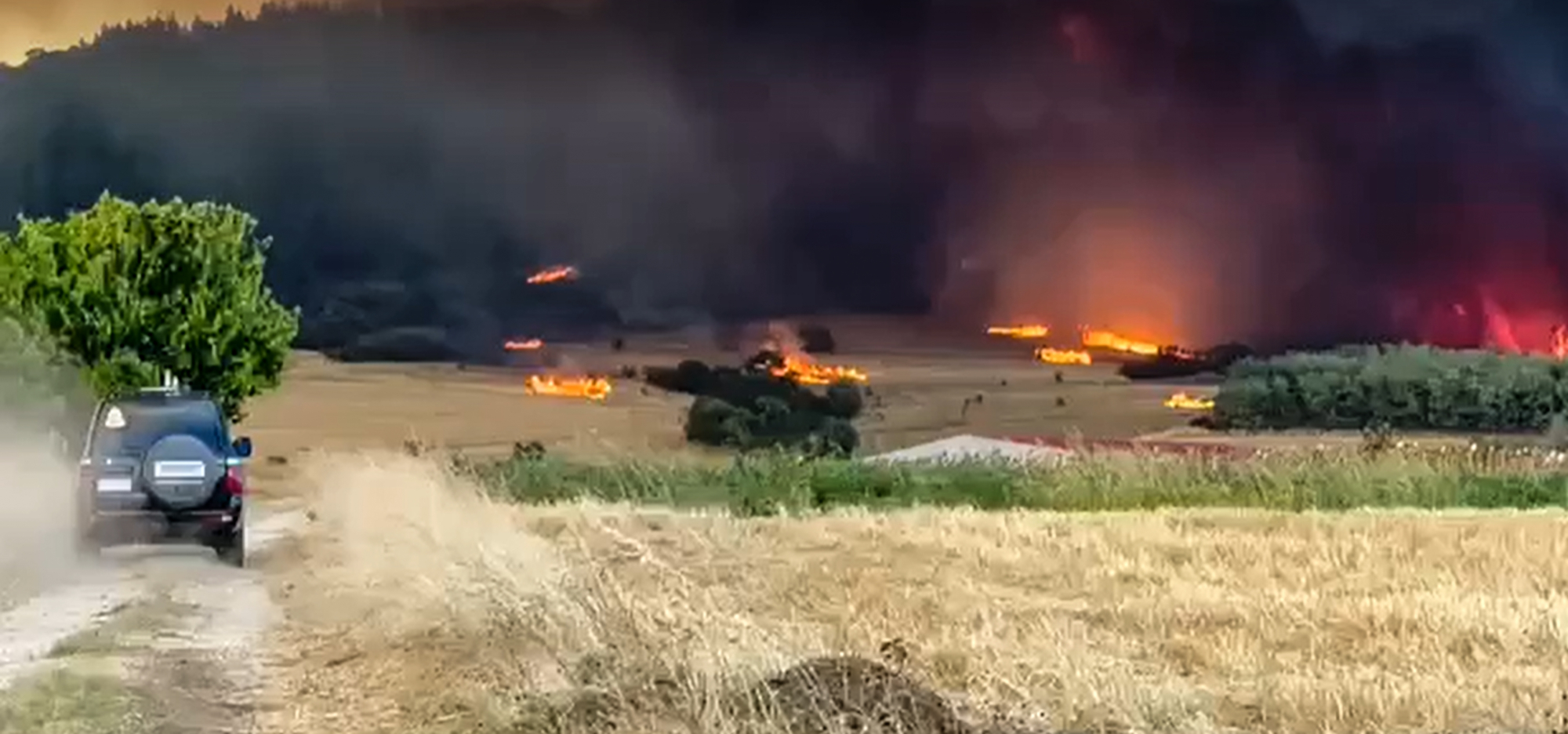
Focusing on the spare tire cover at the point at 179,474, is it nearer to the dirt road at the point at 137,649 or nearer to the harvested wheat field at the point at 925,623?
the dirt road at the point at 137,649

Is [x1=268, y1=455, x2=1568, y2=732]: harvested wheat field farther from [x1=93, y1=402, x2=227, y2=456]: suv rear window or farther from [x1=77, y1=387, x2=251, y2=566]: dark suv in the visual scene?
[x1=93, y1=402, x2=227, y2=456]: suv rear window

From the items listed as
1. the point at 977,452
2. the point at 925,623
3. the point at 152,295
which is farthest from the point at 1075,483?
the point at 925,623

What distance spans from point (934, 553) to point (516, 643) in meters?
16.9

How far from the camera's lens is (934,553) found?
33.2 meters

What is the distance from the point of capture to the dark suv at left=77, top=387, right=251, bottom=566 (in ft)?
95.3

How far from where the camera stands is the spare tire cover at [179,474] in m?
29.1

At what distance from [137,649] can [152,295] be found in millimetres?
48088

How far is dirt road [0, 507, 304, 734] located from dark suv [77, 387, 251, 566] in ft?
1.44

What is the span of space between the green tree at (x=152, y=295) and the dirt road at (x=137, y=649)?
3449 centimetres

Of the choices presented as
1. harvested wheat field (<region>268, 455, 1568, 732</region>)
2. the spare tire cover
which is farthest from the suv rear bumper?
harvested wheat field (<region>268, 455, 1568, 732</region>)

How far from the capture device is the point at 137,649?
764 inches

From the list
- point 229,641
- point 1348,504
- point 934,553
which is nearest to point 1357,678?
point 229,641

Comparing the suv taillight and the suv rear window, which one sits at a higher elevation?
the suv rear window

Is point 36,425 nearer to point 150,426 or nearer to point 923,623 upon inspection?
point 150,426
